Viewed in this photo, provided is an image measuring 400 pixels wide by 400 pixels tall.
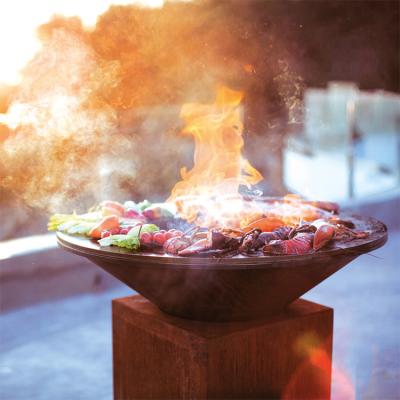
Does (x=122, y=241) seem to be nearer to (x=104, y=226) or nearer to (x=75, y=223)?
(x=104, y=226)

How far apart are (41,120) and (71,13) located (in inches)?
28.8

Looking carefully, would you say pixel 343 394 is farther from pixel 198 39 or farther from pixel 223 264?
pixel 198 39

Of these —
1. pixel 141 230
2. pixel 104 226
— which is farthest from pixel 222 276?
pixel 104 226

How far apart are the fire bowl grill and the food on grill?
0.21 ft

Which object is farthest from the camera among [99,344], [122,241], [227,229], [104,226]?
[99,344]

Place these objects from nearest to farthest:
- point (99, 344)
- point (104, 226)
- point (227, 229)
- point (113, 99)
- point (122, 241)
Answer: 1. point (122, 241)
2. point (227, 229)
3. point (104, 226)
4. point (99, 344)
5. point (113, 99)

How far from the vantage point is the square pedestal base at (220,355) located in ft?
8.29

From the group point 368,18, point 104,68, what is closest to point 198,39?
point 104,68

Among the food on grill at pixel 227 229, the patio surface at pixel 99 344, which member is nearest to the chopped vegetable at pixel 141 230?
the food on grill at pixel 227 229

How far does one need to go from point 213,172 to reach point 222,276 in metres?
1.12

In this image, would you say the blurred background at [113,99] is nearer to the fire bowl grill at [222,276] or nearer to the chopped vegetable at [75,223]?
the chopped vegetable at [75,223]

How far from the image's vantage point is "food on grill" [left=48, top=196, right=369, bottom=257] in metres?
2.41

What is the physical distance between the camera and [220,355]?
252 centimetres

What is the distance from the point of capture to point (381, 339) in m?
4.36
